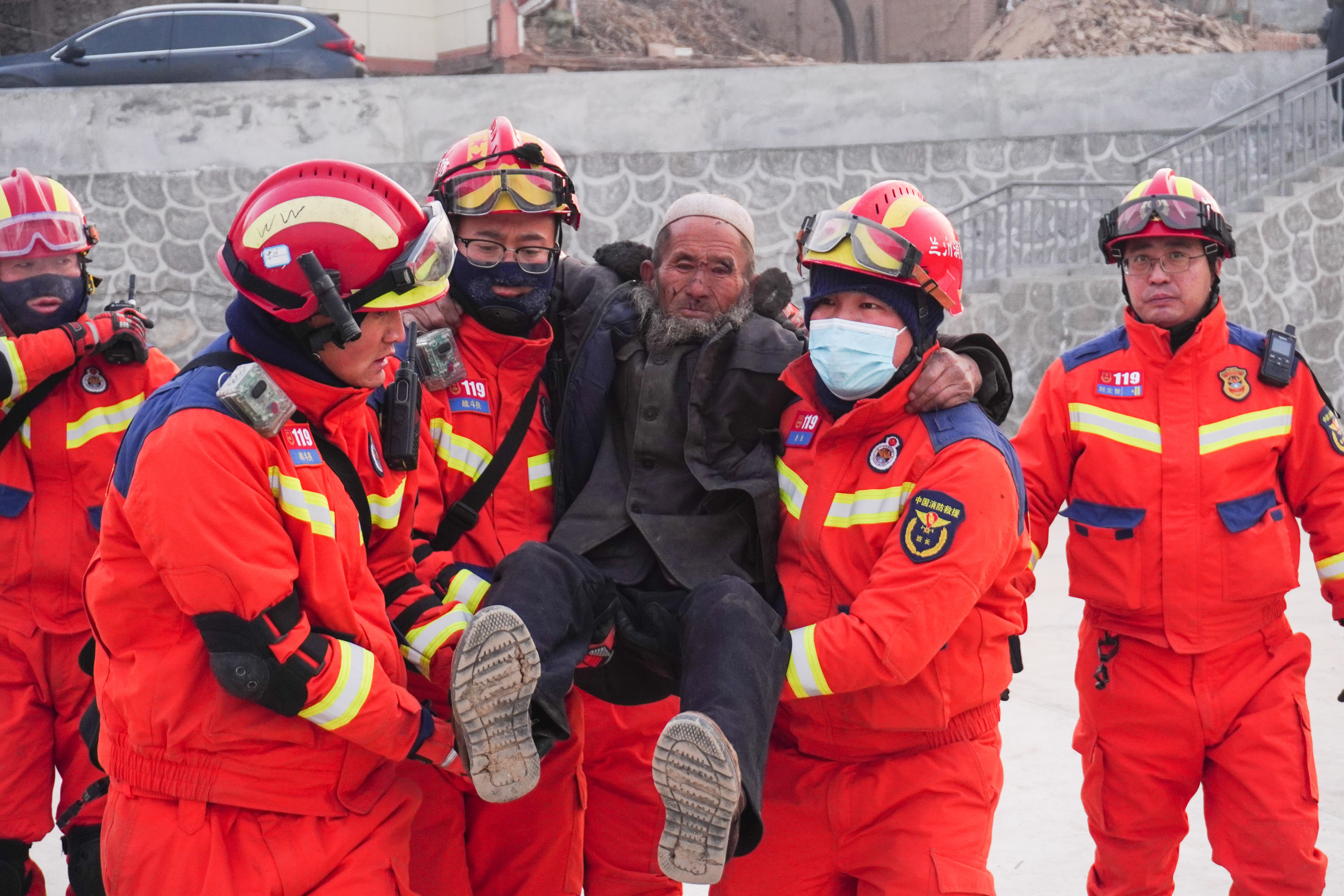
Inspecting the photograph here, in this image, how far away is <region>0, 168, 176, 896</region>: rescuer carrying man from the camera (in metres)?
3.75

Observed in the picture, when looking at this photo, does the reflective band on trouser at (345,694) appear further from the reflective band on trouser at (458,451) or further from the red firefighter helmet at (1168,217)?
the red firefighter helmet at (1168,217)

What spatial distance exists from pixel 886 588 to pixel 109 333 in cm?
255

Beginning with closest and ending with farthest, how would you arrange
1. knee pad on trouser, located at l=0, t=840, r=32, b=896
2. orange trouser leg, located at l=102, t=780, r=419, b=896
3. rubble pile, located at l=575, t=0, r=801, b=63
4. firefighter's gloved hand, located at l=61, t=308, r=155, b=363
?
1. orange trouser leg, located at l=102, t=780, r=419, b=896
2. knee pad on trouser, located at l=0, t=840, r=32, b=896
3. firefighter's gloved hand, located at l=61, t=308, r=155, b=363
4. rubble pile, located at l=575, t=0, r=801, b=63

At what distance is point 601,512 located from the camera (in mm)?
3262

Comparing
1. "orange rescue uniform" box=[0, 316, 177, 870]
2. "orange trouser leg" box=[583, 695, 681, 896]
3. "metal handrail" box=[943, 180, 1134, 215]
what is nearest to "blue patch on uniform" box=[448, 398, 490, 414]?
"orange trouser leg" box=[583, 695, 681, 896]

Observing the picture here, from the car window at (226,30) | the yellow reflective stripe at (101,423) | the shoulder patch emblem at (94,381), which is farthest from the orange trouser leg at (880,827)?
the car window at (226,30)

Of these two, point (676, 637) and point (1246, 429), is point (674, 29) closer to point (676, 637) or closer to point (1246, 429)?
point (1246, 429)

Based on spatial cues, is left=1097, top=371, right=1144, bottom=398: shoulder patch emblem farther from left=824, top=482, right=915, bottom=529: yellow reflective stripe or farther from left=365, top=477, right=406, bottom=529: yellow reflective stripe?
left=365, top=477, right=406, bottom=529: yellow reflective stripe

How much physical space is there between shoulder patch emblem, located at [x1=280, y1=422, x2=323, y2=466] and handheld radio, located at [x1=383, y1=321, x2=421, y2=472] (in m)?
0.31

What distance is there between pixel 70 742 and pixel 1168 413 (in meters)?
3.40

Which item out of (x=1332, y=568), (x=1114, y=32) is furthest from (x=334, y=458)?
(x=1114, y=32)

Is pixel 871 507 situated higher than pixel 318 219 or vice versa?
pixel 318 219

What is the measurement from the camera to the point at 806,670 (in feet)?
9.36

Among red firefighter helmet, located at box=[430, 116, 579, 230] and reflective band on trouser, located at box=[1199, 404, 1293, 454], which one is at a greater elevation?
red firefighter helmet, located at box=[430, 116, 579, 230]
